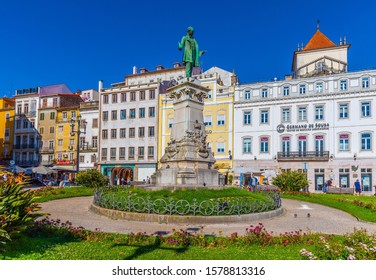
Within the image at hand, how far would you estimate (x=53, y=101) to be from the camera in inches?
2402

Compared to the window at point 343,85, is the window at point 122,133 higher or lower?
lower

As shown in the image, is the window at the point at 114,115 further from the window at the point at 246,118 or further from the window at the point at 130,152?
the window at the point at 246,118

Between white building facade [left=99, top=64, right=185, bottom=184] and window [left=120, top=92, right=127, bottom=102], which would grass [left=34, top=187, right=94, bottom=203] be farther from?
window [left=120, top=92, right=127, bottom=102]

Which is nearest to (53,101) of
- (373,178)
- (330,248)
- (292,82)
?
(292,82)

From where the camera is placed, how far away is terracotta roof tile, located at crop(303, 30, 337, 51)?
5044 centimetres

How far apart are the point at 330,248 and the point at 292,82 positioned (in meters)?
39.8

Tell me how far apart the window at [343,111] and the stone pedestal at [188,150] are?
27.3 metres

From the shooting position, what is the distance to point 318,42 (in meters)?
52.0

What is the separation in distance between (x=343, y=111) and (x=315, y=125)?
11.8 ft

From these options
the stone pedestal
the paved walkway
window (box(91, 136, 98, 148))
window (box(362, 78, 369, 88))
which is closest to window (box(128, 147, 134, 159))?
window (box(91, 136, 98, 148))

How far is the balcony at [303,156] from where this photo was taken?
135 ft

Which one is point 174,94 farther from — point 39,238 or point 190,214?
point 39,238

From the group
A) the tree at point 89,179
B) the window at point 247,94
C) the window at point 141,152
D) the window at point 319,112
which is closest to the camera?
the tree at point 89,179

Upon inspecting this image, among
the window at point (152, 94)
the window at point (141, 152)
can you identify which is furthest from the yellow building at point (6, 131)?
the window at point (152, 94)
